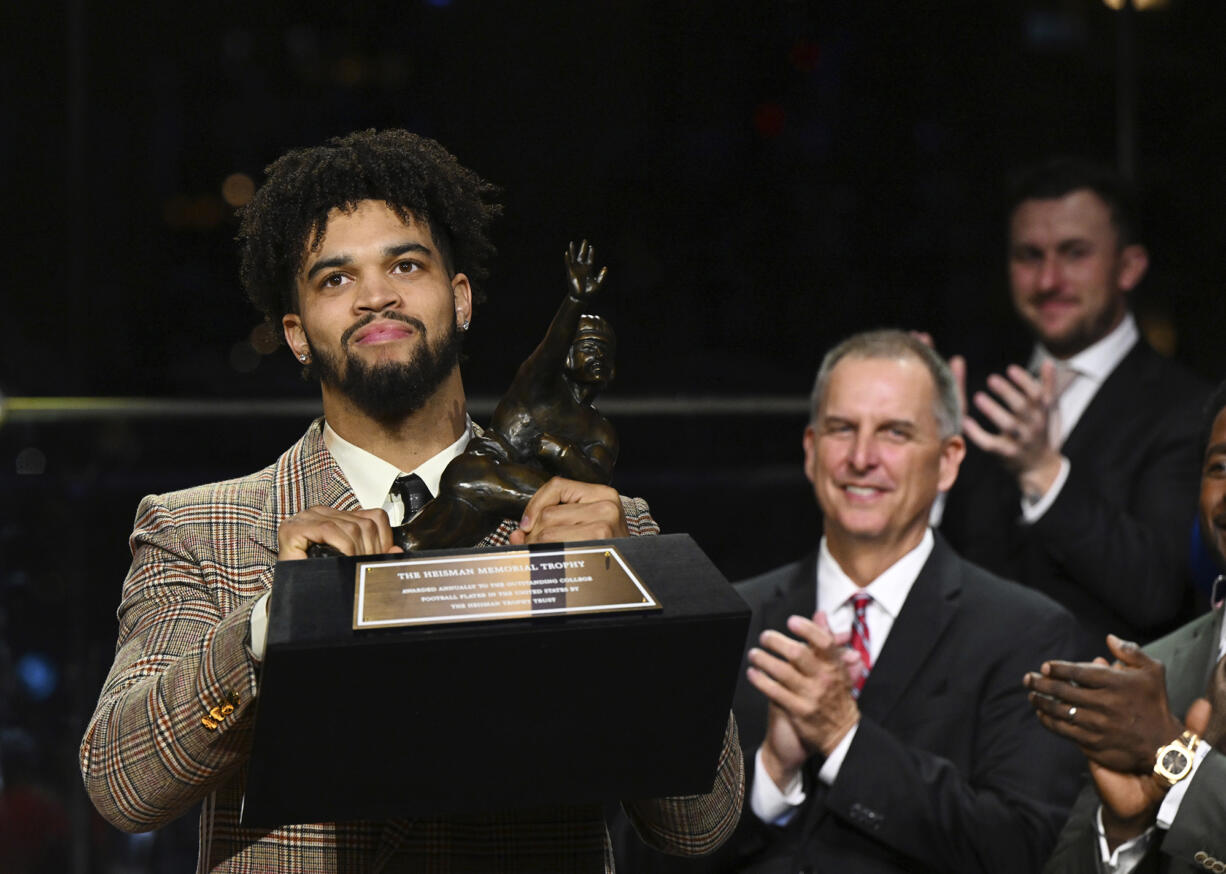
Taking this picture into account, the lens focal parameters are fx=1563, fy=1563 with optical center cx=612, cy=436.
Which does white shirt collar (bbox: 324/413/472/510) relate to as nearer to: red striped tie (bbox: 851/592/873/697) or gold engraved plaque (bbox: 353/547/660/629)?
gold engraved plaque (bbox: 353/547/660/629)

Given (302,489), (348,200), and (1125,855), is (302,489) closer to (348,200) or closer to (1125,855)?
(348,200)

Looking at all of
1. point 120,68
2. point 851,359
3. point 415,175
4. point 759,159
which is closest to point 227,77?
point 120,68

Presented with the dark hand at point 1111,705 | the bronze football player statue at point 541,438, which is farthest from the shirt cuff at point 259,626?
the dark hand at point 1111,705

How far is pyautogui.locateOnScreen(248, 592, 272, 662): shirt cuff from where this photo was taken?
4.91 feet

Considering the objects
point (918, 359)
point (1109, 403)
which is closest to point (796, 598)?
point (918, 359)

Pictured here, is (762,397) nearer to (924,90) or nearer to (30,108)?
(924,90)

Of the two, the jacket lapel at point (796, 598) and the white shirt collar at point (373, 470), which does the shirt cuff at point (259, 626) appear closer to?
the white shirt collar at point (373, 470)

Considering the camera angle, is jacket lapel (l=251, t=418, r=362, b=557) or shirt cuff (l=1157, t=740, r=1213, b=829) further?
shirt cuff (l=1157, t=740, r=1213, b=829)

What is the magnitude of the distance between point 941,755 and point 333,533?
1.53 meters

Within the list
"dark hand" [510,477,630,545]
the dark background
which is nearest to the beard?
"dark hand" [510,477,630,545]

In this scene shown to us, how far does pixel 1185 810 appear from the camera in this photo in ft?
7.22

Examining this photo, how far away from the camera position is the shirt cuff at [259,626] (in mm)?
1498

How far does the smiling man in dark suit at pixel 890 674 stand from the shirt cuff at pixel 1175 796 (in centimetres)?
38

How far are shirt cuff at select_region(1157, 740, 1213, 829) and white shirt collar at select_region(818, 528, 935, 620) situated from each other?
0.71 meters
